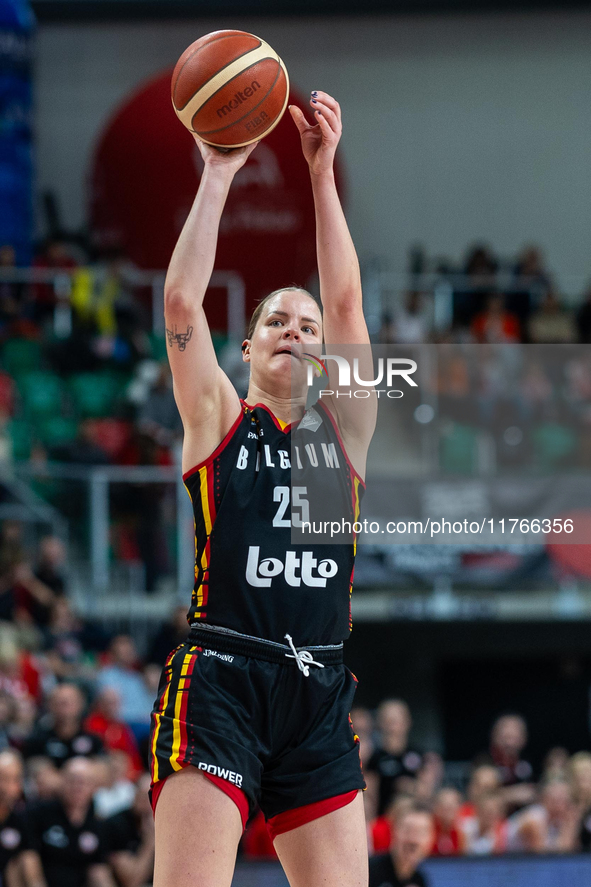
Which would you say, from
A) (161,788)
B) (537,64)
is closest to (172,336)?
(161,788)

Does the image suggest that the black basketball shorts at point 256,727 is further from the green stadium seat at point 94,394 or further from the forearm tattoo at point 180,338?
the green stadium seat at point 94,394

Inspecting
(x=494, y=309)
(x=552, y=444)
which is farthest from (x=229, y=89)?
(x=494, y=309)

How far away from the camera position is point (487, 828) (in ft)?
28.9

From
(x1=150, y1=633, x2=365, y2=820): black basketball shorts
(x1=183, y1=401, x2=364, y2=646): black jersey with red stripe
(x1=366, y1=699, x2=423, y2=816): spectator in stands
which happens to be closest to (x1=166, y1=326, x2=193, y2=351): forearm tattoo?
(x1=183, y1=401, x2=364, y2=646): black jersey with red stripe

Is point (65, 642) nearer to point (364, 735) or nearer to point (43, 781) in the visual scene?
point (43, 781)

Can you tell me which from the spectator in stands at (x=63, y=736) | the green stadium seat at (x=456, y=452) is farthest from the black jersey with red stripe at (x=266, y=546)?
the green stadium seat at (x=456, y=452)

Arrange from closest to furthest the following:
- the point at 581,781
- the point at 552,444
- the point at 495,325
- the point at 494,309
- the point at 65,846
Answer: the point at 65,846 < the point at 581,781 < the point at 552,444 < the point at 495,325 < the point at 494,309

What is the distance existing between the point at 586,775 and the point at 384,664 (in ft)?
18.7

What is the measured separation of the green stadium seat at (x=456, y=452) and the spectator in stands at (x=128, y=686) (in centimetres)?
410

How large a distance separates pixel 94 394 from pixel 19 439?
1460mm

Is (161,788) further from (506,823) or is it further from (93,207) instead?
(93,207)

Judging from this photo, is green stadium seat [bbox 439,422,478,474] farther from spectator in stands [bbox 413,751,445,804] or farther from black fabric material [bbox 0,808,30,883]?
black fabric material [bbox 0,808,30,883]

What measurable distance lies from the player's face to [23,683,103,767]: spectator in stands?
5.25m

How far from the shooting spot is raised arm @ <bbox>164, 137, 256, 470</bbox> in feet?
11.7
